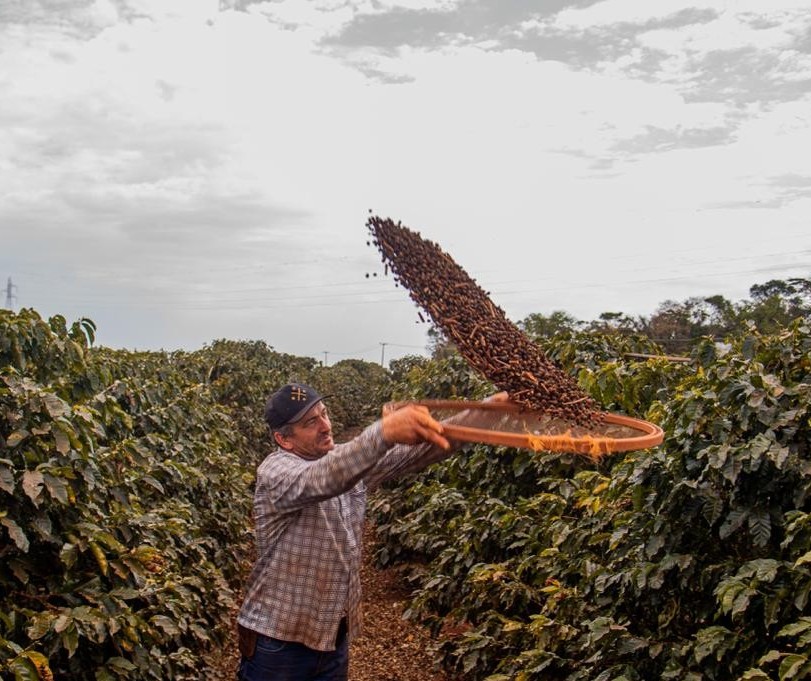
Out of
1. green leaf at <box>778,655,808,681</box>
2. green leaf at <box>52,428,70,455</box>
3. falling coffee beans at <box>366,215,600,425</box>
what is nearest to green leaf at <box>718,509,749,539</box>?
green leaf at <box>778,655,808,681</box>

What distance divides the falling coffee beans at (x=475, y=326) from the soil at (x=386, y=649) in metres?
2.67

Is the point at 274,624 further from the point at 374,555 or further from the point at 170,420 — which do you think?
the point at 374,555

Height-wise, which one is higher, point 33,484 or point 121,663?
point 33,484

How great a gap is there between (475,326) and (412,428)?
631 mm

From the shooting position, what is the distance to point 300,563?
268cm

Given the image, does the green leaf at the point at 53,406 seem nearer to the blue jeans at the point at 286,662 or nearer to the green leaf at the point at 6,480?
the green leaf at the point at 6,480

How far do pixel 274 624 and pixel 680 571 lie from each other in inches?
68.3

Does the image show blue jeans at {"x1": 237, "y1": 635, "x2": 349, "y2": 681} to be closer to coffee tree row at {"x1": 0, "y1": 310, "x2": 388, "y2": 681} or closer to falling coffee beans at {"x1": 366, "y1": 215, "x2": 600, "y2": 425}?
coffee tree row at {"x1": 0, "y1": 310, "x2": 388, "y2": 681}

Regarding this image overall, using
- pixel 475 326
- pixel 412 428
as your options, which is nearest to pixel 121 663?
pixel 412 428

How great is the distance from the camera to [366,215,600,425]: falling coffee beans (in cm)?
272

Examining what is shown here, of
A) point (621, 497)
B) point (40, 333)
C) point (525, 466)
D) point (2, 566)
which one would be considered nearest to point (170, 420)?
point (40, 333)

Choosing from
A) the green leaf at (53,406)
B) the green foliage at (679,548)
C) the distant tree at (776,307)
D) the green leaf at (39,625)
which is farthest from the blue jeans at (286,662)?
the distant tree at (776,307)

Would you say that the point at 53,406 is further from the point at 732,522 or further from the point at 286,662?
the point at 732,522

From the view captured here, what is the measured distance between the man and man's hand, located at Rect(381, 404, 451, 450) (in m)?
0.29
